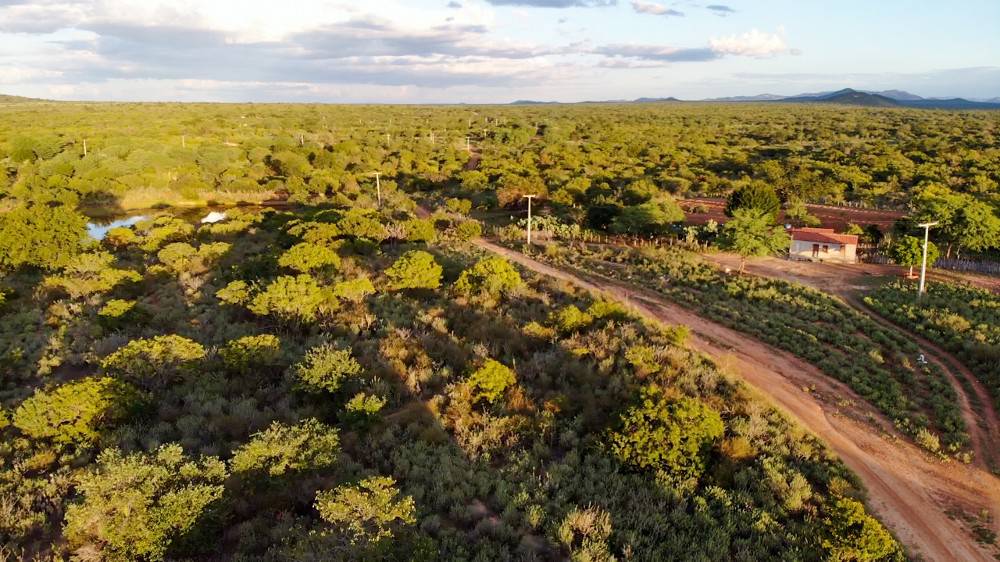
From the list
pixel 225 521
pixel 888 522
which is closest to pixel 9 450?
pixel 225 521

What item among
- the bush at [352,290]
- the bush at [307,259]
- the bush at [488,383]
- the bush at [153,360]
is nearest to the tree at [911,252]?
the bush at [488,383]

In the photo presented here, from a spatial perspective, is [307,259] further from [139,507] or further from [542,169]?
[542,169]

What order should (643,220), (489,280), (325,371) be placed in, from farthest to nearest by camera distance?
(643,220) → (489,280) → (325,371)

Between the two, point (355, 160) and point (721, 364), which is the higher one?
point (355, 160)

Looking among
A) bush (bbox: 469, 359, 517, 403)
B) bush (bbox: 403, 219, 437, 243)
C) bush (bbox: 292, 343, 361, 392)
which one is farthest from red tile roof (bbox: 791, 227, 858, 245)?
bush (bbox: 292, 343, 361, 392)

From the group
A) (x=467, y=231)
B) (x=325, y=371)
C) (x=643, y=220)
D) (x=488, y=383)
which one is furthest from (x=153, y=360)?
(x=643, y=220)

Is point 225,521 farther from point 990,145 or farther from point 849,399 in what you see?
point 990,145
